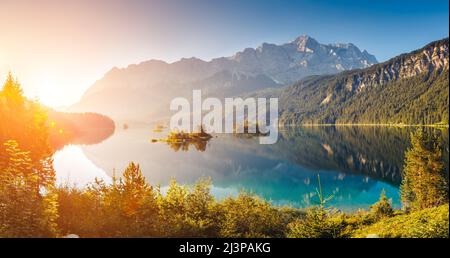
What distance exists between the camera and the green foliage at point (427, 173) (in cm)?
3053

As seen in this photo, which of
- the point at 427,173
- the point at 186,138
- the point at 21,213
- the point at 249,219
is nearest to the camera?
the point at 21,213

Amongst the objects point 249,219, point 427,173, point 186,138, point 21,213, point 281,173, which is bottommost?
point 281,173

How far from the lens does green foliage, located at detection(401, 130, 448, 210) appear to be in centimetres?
3053

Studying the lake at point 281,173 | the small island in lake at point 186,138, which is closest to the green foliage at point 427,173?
the lake at point 281,173

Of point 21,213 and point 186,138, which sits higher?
point 21,213

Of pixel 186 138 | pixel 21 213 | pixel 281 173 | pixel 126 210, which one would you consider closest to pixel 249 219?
pixel 126 210

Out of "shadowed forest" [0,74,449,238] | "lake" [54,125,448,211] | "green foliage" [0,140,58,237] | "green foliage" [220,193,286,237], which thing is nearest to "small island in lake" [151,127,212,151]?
"lake" [54,125,448,211]

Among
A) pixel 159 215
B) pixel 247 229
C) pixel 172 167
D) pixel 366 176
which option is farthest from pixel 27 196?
pixel 366 176

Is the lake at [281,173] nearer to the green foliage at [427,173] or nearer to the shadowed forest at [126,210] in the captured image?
the green foliage at [427,173]

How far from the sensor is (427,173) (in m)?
31.6

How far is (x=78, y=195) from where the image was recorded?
67.2 ft

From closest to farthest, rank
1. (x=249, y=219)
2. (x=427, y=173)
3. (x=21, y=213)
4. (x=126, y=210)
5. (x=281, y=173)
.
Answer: (x=21, y=213) < (x=126, y=210) < (x=249, y=219) < (x=427, y=173) < (x=281, y=173)

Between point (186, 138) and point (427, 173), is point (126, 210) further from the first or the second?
point (186, 138)
